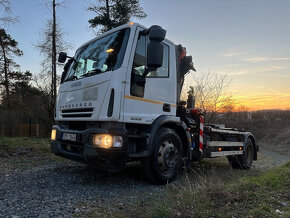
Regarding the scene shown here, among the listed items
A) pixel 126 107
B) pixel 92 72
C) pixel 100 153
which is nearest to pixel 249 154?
pixel 126 107

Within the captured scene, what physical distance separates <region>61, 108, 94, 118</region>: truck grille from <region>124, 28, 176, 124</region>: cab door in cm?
66

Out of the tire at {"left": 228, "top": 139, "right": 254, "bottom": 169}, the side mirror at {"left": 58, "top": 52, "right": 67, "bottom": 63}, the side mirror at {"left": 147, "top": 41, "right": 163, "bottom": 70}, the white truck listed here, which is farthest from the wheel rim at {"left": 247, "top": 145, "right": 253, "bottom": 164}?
the side mirror at {"left": 58, "top": 52, "right": 67, "bottom": 63}

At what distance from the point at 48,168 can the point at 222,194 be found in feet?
15.0

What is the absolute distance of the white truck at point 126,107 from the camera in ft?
13.5

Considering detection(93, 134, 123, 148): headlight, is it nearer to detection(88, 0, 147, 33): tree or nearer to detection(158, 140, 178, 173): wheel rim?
detection(158, 140, 178, 173): wheel rim

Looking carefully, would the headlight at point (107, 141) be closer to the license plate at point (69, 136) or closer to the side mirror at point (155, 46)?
the license plate at point (69, 136)

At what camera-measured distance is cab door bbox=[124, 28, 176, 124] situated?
14.4 ft

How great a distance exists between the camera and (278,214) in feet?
8.73

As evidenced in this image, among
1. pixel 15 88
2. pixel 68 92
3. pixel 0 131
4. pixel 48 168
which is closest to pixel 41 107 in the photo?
pixel 0 131

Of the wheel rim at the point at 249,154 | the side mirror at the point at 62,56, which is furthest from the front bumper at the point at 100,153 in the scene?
the wheel rim at the point at 249,154

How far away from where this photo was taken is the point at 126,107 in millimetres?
4262

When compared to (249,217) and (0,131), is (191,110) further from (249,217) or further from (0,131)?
(0,131)

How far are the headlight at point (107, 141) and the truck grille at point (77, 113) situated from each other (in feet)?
1.69

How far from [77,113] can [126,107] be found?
3.33ft
